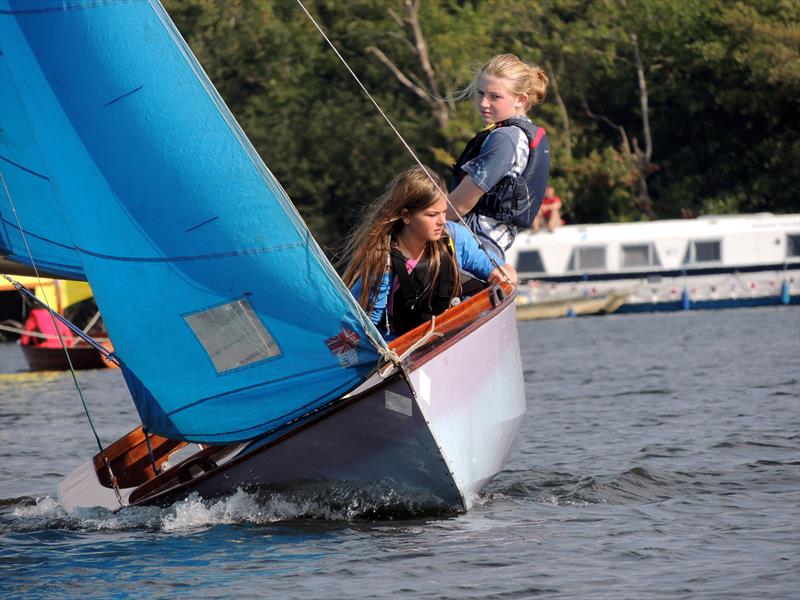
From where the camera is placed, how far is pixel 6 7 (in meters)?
7.66

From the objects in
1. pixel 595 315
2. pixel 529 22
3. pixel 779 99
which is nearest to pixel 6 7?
pixel 595 315

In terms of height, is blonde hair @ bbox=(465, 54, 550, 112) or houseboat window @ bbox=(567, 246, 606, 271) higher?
blonde hair @ bbox=(465, 54, 550, 112)

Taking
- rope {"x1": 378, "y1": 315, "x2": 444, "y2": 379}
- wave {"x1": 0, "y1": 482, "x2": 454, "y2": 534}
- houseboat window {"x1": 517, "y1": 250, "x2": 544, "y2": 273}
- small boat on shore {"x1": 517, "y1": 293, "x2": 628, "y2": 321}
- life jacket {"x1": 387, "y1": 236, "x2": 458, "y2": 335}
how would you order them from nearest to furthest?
rope {"x1": 378, "y1": 315, "x2": 444, "y2": 379}, wave {"x1": 0, "y1": 482, "x2": 454, "y2": 534}, life jacket {"x1": 387, "y1": 236, "x2": 458, "y2": 335}, small boat on shore {"x1": 517, "y1": 293, "x2": 628, "y2": 321}, houseboat window {"x1": 517, "y1": 250, "x2": 544, "y2": 273}

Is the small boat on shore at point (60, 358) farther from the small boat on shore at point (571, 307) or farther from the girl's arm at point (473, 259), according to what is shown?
the girl's arm at point (473, 259)

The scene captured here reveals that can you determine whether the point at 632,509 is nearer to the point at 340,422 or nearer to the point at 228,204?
the point at 340,422

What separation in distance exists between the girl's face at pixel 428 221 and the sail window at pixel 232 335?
105 cm

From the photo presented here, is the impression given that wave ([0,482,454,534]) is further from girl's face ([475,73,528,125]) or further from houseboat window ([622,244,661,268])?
houseboat window ([622,244,661,268])

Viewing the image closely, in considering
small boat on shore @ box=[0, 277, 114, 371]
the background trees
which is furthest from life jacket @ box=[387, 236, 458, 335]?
the background trees

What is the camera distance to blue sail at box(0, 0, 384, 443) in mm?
7504

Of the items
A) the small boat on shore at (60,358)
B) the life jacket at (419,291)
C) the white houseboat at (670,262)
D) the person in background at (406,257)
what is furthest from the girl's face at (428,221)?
the white houseboat at (670,262)

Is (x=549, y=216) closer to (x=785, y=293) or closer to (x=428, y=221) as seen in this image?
(x=785, y=293)

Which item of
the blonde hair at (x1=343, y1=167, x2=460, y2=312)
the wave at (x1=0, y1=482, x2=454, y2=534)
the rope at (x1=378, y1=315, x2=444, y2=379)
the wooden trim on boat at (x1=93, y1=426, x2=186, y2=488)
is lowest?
the wave at (x1=0, y1=482, x2=454, y2=534)

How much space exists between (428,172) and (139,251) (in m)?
1.62

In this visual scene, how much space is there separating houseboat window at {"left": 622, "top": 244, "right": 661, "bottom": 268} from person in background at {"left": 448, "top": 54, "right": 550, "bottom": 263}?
2936 cm
